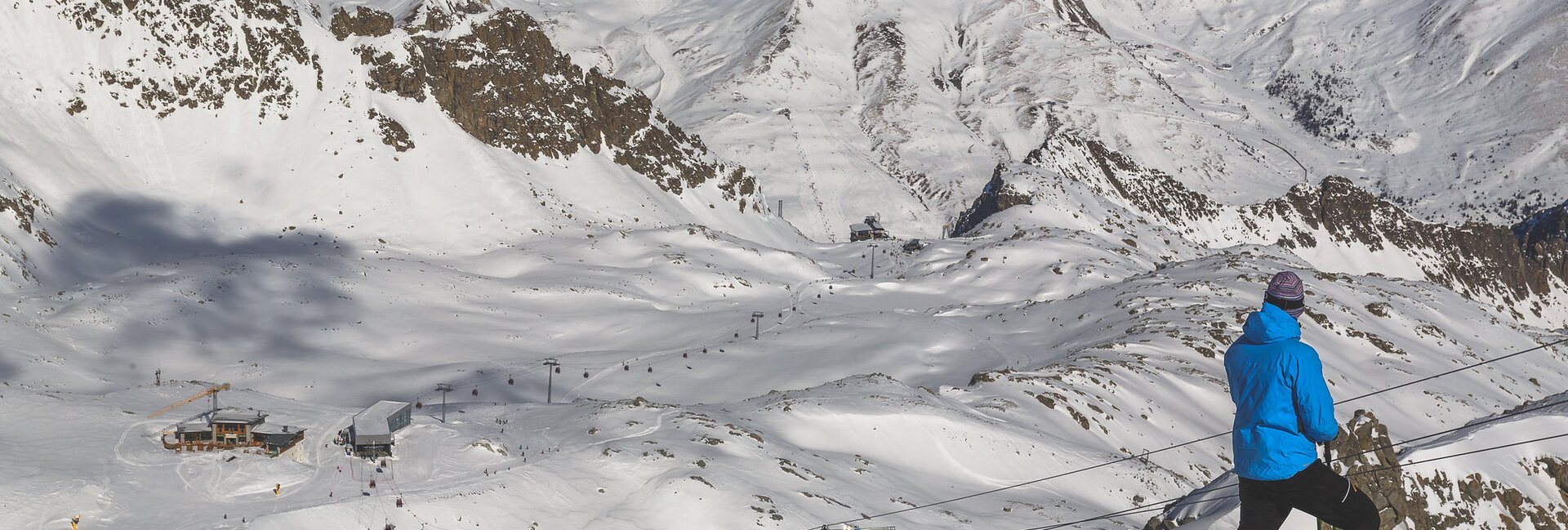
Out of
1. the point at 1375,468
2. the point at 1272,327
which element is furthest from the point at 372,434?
the point at 1272,327

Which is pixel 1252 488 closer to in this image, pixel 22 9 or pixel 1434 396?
pixel 1434 396

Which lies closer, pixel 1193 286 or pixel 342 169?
pixel 1193 286

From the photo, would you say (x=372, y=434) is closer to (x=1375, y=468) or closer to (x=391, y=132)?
(x=1375, y=468)

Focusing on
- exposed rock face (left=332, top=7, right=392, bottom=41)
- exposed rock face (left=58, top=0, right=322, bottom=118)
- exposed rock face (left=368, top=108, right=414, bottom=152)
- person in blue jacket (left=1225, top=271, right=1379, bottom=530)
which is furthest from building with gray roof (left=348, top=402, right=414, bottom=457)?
exposed rock face (left=332, top=7, right=392, bottom=41)

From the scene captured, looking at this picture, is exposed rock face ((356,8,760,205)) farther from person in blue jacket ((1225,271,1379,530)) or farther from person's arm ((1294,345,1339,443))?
person's arm ((1294,345,1339,443))

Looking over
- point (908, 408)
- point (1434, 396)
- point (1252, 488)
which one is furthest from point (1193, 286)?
point (1252, 488)

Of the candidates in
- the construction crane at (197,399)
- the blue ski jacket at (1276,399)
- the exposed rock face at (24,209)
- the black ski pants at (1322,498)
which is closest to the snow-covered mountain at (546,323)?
the exposed rock face at (24,209)

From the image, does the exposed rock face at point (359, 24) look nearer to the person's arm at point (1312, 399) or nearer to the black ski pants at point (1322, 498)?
the black ski pants at point (1322, 498)
